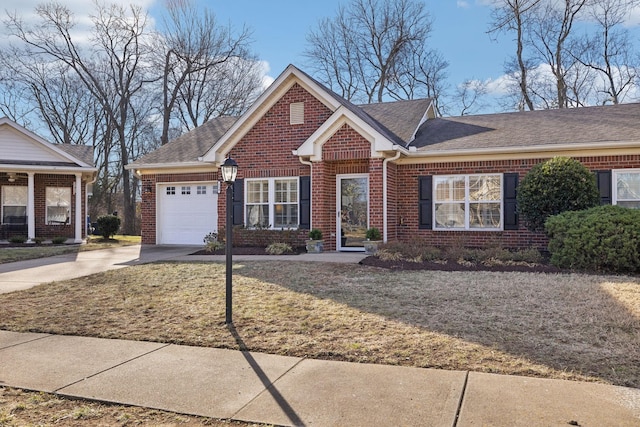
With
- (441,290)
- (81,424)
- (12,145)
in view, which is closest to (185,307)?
(81,424)

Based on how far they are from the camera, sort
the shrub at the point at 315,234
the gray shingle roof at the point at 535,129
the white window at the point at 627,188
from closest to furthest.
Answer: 1. the white window at the point at 627,188
2. the gray shingle roof at the point at 535,129
3. the shrub at the point at 315,234

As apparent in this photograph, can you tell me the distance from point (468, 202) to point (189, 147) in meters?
9.98

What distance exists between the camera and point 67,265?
11227 mm

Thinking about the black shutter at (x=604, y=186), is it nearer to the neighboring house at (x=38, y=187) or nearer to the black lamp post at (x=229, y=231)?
the black lamp post at (x=229, y=231)

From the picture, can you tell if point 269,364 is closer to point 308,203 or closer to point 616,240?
point 616,240

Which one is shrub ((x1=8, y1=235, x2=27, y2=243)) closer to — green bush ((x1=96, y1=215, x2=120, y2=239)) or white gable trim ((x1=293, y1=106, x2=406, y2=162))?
green bush ((x1=96, y1=215, x2=120, y2=239))

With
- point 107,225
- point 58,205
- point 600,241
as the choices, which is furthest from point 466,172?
point 58,205

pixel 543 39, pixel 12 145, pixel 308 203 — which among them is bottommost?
pixel 308 203

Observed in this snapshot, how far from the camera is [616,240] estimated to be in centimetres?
863

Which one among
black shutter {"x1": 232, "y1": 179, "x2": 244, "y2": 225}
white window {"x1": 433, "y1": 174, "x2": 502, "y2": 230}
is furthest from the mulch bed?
black shutter {"x1": 232, "y1": 179, "x2": 244, "y2": 225}

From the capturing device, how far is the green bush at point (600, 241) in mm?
8586

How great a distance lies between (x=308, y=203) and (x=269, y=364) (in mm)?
9493

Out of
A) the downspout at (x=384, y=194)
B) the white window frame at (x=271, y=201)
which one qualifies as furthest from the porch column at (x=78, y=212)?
the downspout at (x=384, y=194)

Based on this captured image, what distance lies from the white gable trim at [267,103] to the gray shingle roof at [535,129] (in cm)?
306
